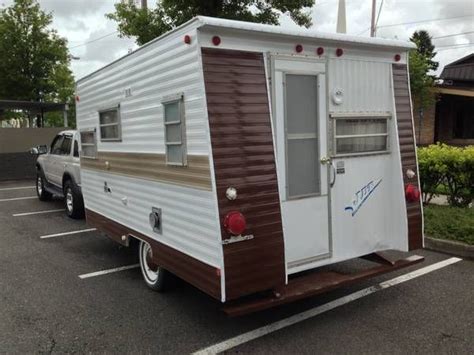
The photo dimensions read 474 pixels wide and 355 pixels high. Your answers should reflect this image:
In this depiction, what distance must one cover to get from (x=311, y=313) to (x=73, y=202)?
20.2ft

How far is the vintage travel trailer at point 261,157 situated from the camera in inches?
151

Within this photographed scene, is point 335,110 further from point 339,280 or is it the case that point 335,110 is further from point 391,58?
point 339,280

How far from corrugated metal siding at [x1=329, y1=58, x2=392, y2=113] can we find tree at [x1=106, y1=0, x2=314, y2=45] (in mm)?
6818

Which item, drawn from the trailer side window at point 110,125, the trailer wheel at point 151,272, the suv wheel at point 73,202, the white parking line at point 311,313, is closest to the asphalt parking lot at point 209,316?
the white parking line at point 311,313

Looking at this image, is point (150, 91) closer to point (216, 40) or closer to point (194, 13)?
point (216, 40)

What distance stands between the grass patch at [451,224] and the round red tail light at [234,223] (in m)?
4.01

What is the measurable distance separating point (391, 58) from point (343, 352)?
2.98 metres

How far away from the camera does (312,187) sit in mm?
4500

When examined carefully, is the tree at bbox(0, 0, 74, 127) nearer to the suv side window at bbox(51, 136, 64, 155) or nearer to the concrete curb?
the suv side window at bbox(51, 136, 64, 155)

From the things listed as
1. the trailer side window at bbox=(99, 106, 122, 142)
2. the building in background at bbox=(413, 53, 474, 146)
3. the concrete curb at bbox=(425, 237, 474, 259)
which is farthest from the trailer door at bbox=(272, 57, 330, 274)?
the building in background at bbox=(413, 53, 474, 146)

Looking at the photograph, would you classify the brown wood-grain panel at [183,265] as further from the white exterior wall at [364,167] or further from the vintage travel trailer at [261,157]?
the white exterior wall at [364,167]

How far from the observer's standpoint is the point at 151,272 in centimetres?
544

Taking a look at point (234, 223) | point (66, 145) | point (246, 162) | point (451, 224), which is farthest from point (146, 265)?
point (66, 145)

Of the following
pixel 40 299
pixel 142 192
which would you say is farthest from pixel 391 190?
pixel 40 299
